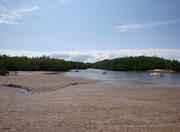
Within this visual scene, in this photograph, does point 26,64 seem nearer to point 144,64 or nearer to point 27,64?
point 27,64

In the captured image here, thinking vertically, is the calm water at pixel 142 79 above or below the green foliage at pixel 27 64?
below

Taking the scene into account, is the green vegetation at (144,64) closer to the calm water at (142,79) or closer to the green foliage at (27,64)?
the green foliage at (27,64)

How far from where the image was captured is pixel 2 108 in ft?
31.6

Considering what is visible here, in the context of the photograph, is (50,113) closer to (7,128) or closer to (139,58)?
(7,128)

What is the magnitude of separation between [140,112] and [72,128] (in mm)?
4564

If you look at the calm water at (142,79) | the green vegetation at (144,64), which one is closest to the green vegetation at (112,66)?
the green vegetation at (144,64)

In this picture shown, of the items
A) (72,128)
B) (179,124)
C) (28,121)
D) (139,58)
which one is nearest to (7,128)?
(28,121)

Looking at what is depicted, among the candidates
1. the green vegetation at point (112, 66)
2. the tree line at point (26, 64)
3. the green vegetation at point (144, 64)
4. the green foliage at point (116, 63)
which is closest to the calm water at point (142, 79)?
the tree line at point (26, 64)

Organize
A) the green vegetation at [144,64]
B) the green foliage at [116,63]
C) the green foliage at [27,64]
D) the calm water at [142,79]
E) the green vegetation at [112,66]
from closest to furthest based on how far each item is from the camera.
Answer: the calm water at [142,79], the green foliage at [27,64], the green vegetation at [112,66], the green foliage at [116,63], the green vegetation at [144,64]

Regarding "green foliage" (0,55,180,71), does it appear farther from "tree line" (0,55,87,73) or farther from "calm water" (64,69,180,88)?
"calm water" (64,69,180,88)

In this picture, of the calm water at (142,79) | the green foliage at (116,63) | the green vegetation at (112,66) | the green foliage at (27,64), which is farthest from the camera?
the green foliage at (116,63)

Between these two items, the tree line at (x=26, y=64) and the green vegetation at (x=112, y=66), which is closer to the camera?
the tree line at (x=26, y=64)

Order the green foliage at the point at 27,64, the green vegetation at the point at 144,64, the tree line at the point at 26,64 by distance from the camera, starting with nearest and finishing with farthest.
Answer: the tree line at the point at 26,64 → the green foliage at the point at 27,64 → the green vegetation at the point at 144,64

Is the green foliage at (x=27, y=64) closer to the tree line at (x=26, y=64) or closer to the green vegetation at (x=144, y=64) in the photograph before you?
the tree line at (x=26, y=64)
